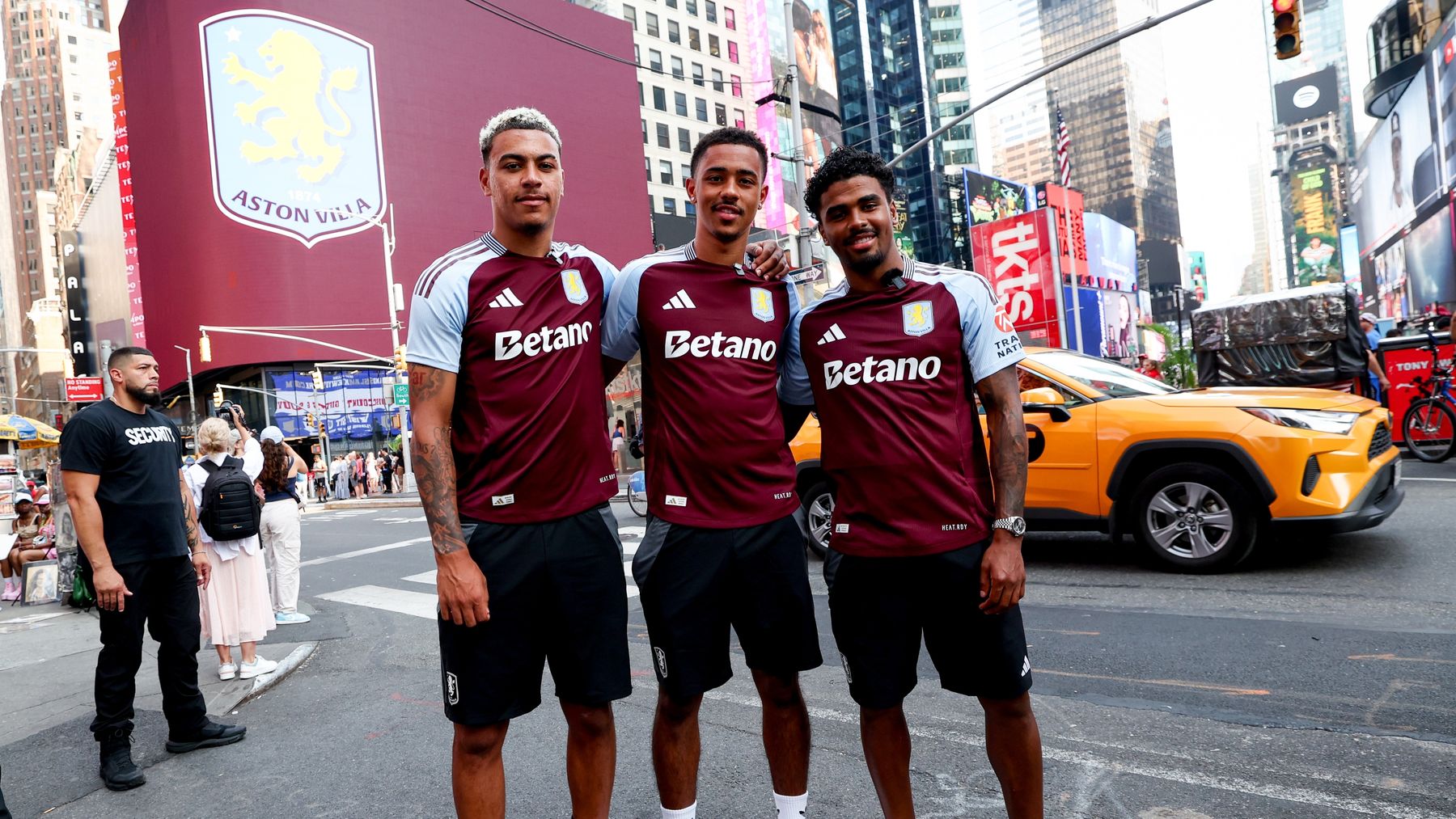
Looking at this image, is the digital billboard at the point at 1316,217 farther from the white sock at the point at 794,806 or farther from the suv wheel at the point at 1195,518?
the white sock at the point at 794,806

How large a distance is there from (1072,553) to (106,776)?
22.1 feet

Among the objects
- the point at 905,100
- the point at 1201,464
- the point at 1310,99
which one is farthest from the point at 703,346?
the point at 1310,99

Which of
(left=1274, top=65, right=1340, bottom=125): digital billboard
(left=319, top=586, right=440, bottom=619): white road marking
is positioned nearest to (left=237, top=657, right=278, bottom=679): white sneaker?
(left=319, top=586, right=440, bottom=619): white road marking

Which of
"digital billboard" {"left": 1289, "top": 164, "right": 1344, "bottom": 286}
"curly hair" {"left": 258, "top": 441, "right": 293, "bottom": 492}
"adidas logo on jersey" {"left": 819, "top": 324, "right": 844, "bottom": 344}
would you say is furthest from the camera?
"digital billboard" {"left": 1289, "top": 164, "right": 1344, "bottom": 286}

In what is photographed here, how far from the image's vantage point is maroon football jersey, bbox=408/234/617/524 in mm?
2537

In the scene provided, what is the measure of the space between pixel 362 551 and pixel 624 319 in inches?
449

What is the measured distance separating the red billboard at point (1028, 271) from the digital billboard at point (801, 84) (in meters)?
23.8

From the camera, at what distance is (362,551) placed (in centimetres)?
1286

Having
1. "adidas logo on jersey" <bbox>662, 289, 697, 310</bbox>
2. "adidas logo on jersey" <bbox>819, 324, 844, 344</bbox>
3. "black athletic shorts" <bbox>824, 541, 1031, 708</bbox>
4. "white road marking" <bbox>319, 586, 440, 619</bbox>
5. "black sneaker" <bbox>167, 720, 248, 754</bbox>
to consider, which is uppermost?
"adidas logo on jersey" <bbox>662, 289, 697, 310</bbox>

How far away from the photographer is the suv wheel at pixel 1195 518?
6.14m

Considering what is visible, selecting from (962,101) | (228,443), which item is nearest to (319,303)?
(228,443)

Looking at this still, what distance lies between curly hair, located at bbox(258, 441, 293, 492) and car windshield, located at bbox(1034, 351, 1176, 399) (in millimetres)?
6277

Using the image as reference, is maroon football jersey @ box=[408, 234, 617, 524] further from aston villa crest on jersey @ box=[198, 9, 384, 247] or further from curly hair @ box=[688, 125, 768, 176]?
aston villa crest on jersey @ box=[198, 9, 384, 247]

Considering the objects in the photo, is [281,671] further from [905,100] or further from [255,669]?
[905,100]
